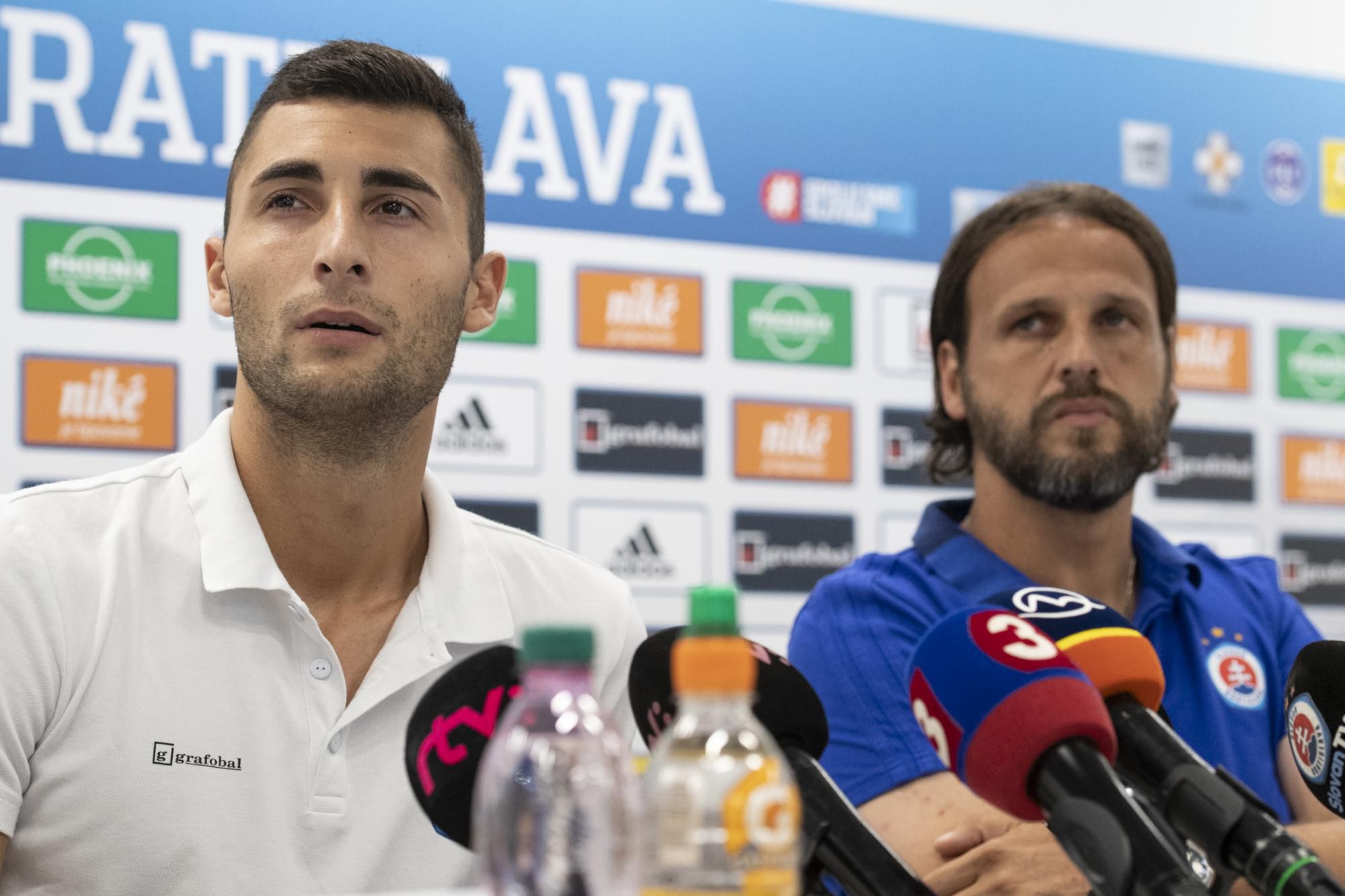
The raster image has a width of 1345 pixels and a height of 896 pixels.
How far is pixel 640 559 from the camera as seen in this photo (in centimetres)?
314

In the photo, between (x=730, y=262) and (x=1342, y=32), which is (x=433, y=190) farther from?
(x=1342, y=32)

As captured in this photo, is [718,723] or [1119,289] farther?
[1119,289]

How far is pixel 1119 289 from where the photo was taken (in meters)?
2.04

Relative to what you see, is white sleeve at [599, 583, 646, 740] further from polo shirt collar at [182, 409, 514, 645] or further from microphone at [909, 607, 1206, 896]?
microphone at [909, 607, 1206, 896]

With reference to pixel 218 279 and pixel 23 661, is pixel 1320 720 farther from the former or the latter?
pixel 218 279

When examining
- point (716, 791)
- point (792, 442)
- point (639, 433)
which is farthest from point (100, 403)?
point (716, 791)

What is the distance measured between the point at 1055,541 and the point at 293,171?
3.69 ft

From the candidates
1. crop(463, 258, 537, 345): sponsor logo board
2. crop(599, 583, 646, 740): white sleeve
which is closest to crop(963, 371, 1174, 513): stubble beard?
crop(599, 583, 646, 740): white sleeve

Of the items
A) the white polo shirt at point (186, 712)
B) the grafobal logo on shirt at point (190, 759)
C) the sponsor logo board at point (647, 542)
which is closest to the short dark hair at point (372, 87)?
the white polo shirt at point (186, 712)

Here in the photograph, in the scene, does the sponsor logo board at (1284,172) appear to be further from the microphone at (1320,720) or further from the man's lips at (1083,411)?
the microphone at (1320,720)

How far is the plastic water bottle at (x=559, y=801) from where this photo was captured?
28.6 inches

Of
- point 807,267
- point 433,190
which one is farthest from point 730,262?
point 433,190

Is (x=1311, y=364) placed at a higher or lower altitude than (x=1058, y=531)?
higher

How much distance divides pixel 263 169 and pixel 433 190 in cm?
19
